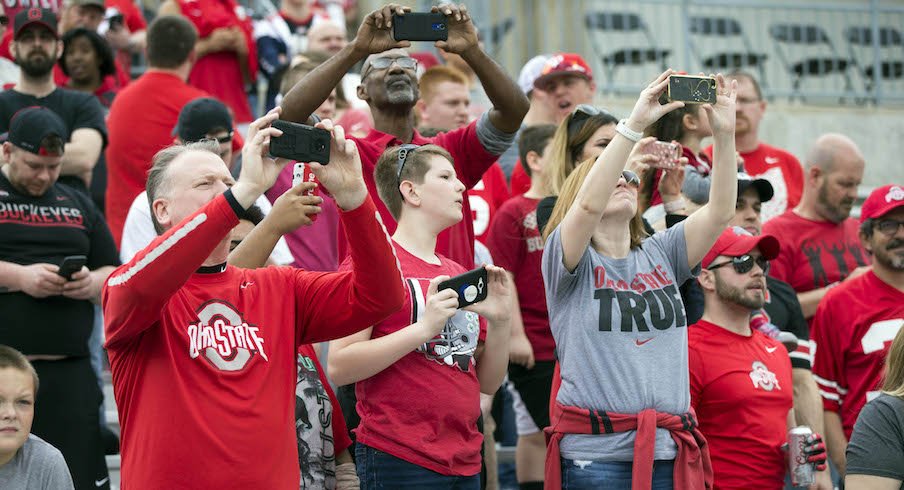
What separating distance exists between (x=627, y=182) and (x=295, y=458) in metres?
1.80

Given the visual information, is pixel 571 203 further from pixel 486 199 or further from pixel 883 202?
pixel 486 199

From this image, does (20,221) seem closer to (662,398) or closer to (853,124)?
(662,398)

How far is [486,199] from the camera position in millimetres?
7219

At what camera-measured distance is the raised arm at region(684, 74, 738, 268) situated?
470cm

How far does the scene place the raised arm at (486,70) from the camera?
16.4 feet

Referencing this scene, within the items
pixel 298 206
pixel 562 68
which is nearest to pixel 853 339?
pixel 562 68

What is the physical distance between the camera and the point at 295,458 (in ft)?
12.4

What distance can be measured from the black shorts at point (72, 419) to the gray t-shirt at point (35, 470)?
1.07 metres

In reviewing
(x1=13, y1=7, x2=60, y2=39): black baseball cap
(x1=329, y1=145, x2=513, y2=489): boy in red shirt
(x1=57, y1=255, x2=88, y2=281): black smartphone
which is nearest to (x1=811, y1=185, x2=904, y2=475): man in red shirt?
(x1=329, y1=145, x2=513, y2=489): boy in red shirt

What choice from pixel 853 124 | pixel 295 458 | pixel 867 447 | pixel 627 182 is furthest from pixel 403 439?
pixel 853 124

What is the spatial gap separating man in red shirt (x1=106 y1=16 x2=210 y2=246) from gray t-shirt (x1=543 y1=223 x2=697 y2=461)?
11.4ft

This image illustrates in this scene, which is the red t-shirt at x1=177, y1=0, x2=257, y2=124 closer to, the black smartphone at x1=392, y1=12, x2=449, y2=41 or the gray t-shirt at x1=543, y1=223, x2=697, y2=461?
the black smartphone at x1=392, y1=12, x2=449, y2=41

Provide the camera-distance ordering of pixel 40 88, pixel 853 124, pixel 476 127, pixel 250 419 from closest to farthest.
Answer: pixel 250 419 < pixel 476 127 < pixel 40 88 < pixel 853 124

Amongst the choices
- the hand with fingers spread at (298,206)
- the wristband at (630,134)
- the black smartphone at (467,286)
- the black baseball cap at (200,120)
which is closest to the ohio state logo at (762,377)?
the wristband at (630,134)
